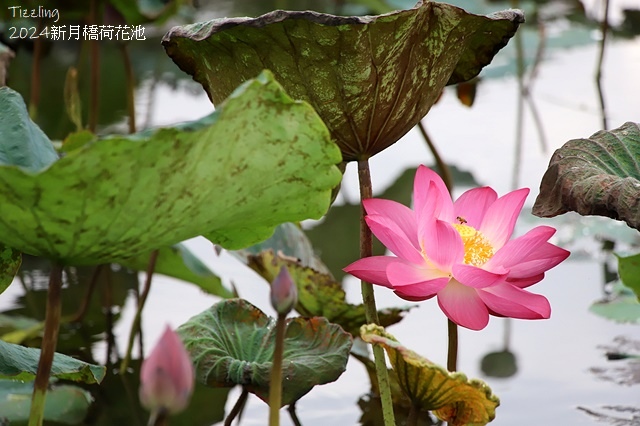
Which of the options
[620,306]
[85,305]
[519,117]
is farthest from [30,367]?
[519,117]

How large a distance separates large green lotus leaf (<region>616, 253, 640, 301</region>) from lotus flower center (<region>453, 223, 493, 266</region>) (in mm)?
269

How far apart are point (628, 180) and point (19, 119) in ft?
1.66

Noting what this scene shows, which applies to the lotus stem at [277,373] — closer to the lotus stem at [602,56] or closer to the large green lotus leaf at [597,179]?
the large green lotus leaf at [597,179]

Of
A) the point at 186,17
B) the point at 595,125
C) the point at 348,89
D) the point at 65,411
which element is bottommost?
the point at 65,411

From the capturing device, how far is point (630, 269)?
3.46 feet

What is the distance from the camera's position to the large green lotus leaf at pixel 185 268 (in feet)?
4.37

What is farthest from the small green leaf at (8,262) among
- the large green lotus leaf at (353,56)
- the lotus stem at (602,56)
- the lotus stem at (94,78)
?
the lotus stem at (602,56)

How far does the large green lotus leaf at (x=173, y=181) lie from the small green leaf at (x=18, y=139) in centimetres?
9

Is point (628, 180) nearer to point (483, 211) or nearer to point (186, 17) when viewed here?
point (483, 211)

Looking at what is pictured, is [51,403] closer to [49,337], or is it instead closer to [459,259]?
[49,337]

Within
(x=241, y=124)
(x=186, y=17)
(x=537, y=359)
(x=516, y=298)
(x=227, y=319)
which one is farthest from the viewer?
(x=186, y=17)

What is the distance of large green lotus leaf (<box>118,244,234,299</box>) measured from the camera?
4.37 ft

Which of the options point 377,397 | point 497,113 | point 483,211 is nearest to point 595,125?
point 497,113

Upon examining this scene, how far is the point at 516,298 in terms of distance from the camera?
79cm
